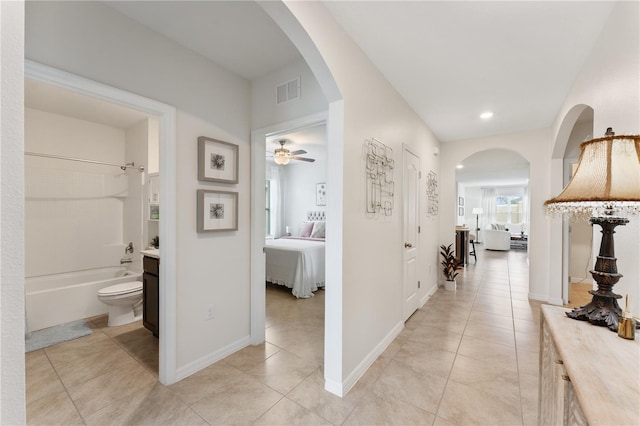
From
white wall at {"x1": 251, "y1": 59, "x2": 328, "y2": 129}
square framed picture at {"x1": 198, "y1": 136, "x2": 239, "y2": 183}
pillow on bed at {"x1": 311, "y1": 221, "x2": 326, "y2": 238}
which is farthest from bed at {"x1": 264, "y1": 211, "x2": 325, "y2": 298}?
white wall at {"x1": 251, "y1": 59, "x2": 328, "y2": 129}

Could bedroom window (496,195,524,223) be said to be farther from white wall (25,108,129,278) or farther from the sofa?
white wall (25,108,129,278)

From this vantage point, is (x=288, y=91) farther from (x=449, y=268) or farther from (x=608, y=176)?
(x=449, y=268)

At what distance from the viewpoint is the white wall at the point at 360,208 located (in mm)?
1811

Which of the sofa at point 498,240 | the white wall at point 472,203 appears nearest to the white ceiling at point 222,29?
the sofa at point 498,240

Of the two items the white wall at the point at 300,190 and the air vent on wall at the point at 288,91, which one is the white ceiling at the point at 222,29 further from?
the white wall at the point at 300,190

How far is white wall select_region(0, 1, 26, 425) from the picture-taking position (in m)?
0.45

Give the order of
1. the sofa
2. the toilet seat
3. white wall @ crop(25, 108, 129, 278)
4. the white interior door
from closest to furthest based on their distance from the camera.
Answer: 1. the toilet seat
2. the white interior door
3. white wall @ crop(25, 108, 129, 278)
4. the sofa

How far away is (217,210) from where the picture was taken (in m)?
2.28

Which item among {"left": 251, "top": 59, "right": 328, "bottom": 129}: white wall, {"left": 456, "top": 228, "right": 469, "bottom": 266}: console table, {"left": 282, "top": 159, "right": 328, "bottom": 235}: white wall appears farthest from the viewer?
{"left": 282, "top": 159, "right": 328, "bottom": 235}: white wall

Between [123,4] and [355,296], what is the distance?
8.12 feet

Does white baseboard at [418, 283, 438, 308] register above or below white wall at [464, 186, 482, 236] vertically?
below

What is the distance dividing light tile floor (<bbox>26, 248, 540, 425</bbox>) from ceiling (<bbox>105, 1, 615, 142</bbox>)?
2.54 m

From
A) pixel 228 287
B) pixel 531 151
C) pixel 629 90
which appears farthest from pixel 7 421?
pixel 531 151

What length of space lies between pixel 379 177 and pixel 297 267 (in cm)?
222
